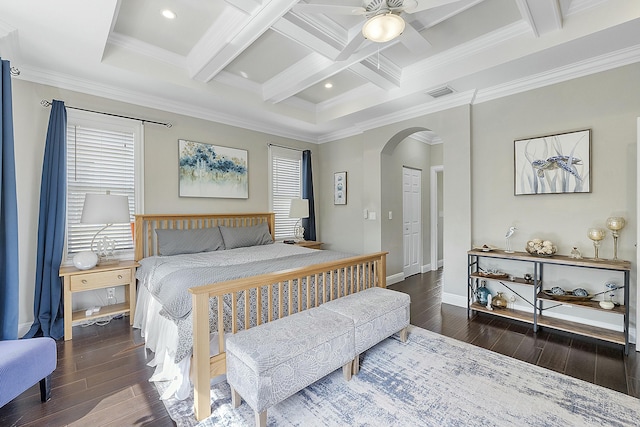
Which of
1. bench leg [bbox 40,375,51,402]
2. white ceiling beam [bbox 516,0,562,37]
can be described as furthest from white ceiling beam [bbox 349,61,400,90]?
bench leg [bbox 40,375,51,402]

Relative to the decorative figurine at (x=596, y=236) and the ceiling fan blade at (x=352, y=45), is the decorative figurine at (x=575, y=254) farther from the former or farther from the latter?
the ceiling fan blade at (x=352, y=45)

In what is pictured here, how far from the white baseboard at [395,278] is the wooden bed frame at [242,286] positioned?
5.72ft

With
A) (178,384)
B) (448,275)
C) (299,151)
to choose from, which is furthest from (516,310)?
(299,151)

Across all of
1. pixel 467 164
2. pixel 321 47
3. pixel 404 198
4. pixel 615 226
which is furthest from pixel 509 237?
pixel 321 47

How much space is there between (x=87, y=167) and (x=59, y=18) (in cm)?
160

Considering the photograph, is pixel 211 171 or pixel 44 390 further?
pixel 211 171

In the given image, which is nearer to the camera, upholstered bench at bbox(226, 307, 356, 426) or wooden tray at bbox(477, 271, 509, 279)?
upholstered bench at bbox(226, 307, 356, 426)

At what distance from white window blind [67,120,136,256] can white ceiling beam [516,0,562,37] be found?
4.26 m

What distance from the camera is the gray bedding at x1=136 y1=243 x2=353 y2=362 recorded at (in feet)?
6.35

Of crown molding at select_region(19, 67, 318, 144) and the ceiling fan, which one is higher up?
crown molding at select_region(19, 67, 318, 144)

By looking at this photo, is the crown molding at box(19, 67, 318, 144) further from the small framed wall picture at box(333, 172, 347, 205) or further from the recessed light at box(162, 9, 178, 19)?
the recessed light at box(162, 9, 178, 19)

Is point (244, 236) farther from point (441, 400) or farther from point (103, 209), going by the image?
point (441, 400)

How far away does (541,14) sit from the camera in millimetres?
2428

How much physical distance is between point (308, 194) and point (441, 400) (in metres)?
3.96
